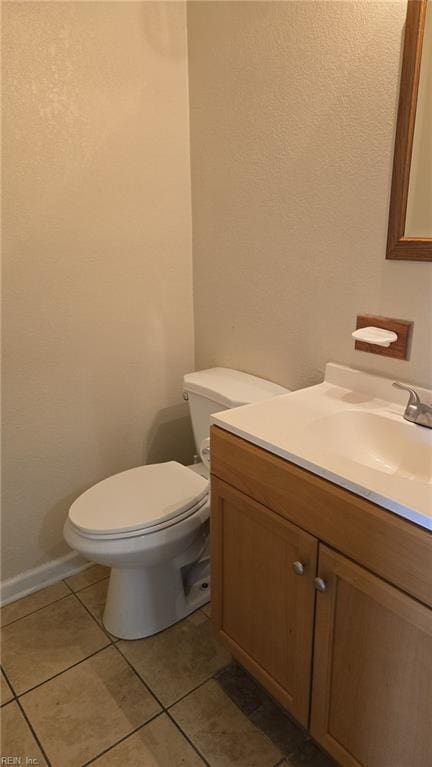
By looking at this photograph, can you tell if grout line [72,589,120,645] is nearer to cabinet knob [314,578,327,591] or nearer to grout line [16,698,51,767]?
grout line [16,698,51,767]

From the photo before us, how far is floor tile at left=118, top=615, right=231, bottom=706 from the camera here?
1414mm

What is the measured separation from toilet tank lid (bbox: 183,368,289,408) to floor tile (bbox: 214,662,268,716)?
2.53 feet

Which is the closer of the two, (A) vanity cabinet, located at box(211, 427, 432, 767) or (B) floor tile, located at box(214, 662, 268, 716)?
(A) vanity cabinet, located at box(211, 427, 432, 767)

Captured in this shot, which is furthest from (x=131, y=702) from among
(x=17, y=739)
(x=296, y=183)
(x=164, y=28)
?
(x=164, y=28)

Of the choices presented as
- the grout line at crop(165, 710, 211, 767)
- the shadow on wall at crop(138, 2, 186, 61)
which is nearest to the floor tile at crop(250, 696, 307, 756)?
the grout line at crop(165, 710, 211, 767)

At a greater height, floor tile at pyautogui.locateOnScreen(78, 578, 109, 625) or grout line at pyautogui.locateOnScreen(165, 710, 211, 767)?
grout line at pyautogui.locateOnScreen(165, 710, 211, 767)

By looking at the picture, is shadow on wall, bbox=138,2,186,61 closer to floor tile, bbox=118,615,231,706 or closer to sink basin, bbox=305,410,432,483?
sink basin, bbox=305,410,432,483

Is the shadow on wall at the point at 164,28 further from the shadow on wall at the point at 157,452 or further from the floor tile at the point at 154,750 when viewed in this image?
the floor tile at the point at 154,750

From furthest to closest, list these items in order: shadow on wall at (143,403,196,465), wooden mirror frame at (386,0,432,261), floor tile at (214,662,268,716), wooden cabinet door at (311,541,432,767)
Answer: shadow on wall at (143,403,196,465) < floor tile at (214,662,268,716) < wooden mirror frame at (386,0,432,261) < wooden cabinet door at (311,541,432,767)

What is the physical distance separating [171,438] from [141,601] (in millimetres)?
682

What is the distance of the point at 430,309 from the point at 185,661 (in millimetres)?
1210

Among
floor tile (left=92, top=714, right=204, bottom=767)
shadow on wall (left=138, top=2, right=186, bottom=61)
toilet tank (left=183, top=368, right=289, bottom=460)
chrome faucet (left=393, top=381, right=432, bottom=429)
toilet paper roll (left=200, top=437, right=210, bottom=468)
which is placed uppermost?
shadow on wall (left=138, top=2, right=186, bottom=61)

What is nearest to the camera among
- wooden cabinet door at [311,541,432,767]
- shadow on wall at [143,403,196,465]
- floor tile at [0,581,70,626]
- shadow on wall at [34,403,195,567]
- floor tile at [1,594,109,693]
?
wooden cabinet door at [311,541,432,767]

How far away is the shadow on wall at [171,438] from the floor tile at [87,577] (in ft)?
1.47
